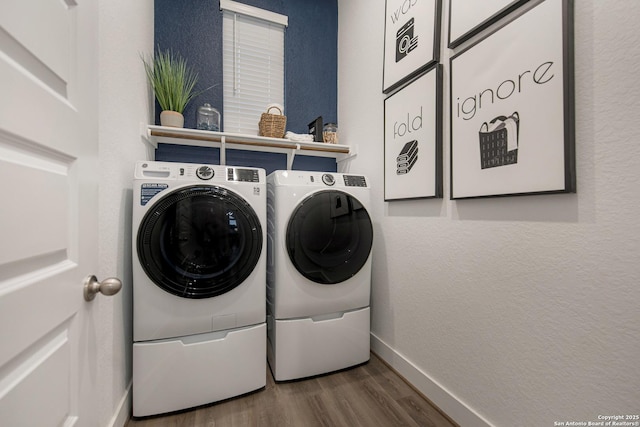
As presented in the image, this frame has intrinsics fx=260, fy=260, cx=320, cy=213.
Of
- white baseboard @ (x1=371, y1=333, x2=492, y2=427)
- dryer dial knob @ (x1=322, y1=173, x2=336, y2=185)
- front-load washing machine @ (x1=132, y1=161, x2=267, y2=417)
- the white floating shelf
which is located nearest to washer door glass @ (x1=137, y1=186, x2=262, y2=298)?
front-load washing machine @ (x1=132, y1=161, x2=267, y2=417)

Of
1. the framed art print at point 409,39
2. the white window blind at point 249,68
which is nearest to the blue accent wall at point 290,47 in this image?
the white window blind at point 249,68

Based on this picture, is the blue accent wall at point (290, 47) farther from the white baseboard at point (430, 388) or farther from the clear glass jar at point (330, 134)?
the white baseboard at point (430, 388)

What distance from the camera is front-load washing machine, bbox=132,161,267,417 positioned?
3.89ft

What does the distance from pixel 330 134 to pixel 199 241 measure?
1.40m

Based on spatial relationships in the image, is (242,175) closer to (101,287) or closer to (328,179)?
(328,179)

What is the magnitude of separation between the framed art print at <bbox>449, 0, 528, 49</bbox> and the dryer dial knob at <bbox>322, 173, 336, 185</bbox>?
866mm

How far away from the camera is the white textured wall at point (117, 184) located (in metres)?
1.01

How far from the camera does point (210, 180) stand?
1.31 metres

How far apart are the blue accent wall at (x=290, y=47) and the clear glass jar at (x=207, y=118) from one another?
17 cm

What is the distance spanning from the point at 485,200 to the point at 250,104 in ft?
6.27

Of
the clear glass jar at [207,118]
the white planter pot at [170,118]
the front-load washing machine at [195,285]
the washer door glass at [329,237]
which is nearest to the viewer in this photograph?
the front-load washing machine at [195,285]

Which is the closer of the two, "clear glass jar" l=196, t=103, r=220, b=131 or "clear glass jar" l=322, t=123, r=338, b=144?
"clear glass jar" l=196, t=103, r=220, b=131

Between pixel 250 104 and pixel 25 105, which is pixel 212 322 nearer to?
pixel 25 105

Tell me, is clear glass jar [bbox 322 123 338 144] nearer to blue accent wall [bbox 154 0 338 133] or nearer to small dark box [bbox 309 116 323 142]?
small dark box [bbox 309 116 323 142]
